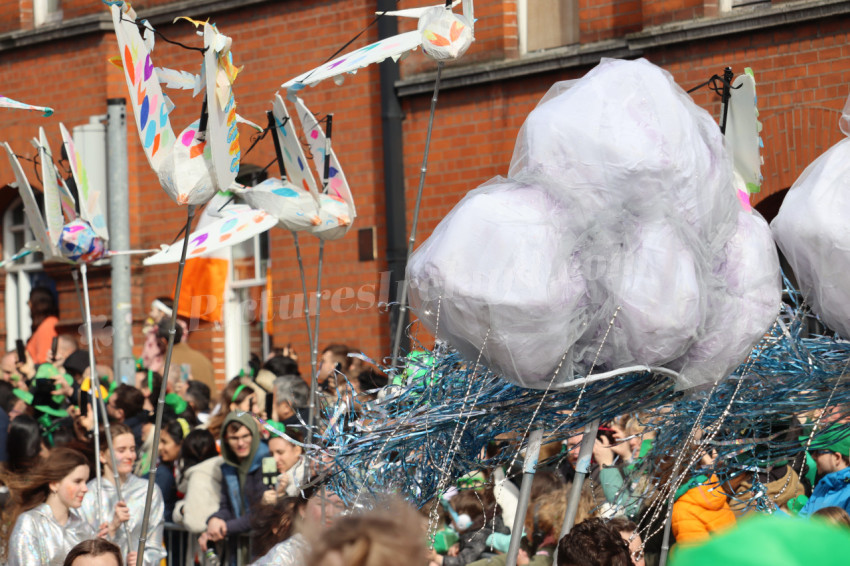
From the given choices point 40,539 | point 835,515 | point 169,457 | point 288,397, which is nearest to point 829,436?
point 835,515

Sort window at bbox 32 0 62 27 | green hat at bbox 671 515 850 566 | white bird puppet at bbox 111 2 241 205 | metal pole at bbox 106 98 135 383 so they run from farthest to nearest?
window at bbox 32 0 62 27, metal pole at bbox 106 98 135 383, white bird puppet at bbox 111 2 241 205, green hat at bbox 671 515 850 566

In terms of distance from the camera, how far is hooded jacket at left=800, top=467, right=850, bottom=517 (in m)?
5.10

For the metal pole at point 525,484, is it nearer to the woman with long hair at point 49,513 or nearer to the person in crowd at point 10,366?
→ the woman with long hair at point 49,513

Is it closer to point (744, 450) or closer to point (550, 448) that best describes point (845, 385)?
point (744, 450)

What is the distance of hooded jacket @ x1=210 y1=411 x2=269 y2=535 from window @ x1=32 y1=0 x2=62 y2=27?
741 cm

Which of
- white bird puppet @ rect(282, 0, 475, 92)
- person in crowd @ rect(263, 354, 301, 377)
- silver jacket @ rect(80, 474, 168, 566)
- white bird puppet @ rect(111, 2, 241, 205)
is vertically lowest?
silver jacket @ rect(80, 474, 168, 566)

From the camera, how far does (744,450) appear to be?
13.4 ft

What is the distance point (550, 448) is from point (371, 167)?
191 inches

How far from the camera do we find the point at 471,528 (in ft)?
20.0

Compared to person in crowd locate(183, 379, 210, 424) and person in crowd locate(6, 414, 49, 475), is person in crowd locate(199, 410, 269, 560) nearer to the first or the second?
person in crowd locate(6, 414, 49, 475)

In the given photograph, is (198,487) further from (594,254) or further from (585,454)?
(594,254)

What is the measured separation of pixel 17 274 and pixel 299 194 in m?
8.54

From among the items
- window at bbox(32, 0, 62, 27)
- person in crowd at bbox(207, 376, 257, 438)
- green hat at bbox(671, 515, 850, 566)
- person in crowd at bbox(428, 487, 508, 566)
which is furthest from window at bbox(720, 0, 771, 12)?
green hat at bbox(671, 515, 850, 566)

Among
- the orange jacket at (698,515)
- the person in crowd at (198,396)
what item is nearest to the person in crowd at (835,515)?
the orange jacket at (698,515)
